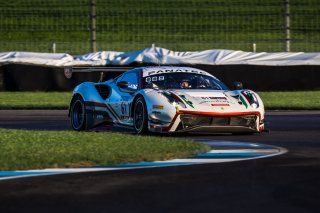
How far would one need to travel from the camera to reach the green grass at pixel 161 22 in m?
29.0

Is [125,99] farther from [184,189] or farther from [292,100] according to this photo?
[292,100]

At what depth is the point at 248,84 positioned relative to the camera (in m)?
23.0

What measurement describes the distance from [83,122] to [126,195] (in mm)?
7829

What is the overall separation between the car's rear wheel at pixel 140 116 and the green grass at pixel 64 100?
21.3 feet

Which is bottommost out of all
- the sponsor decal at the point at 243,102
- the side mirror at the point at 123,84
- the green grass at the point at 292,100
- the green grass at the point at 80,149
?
the green grass at the point at 292,100

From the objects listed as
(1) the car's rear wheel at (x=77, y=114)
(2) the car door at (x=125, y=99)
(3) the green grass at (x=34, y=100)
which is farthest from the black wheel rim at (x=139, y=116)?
(3) the green grass at (x=34, y=100)

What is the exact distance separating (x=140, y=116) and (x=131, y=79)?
41.4 inches

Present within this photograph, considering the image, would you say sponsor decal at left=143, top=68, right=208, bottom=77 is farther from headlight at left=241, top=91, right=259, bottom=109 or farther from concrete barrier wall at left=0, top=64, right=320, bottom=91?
concrete barrier wall at left=0, top=64, right=320, bottom=91

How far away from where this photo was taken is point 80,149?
10.9 metres

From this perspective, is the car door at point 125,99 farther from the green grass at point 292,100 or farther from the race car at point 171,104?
the green grass at point 292,100

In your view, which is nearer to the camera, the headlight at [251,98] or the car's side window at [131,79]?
the headlight at [251,98]

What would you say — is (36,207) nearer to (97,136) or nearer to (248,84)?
(97,136)

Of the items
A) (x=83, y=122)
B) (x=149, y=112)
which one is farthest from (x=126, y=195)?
(x=83, y=122)

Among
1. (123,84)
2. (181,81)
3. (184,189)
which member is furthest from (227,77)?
(184,189)
